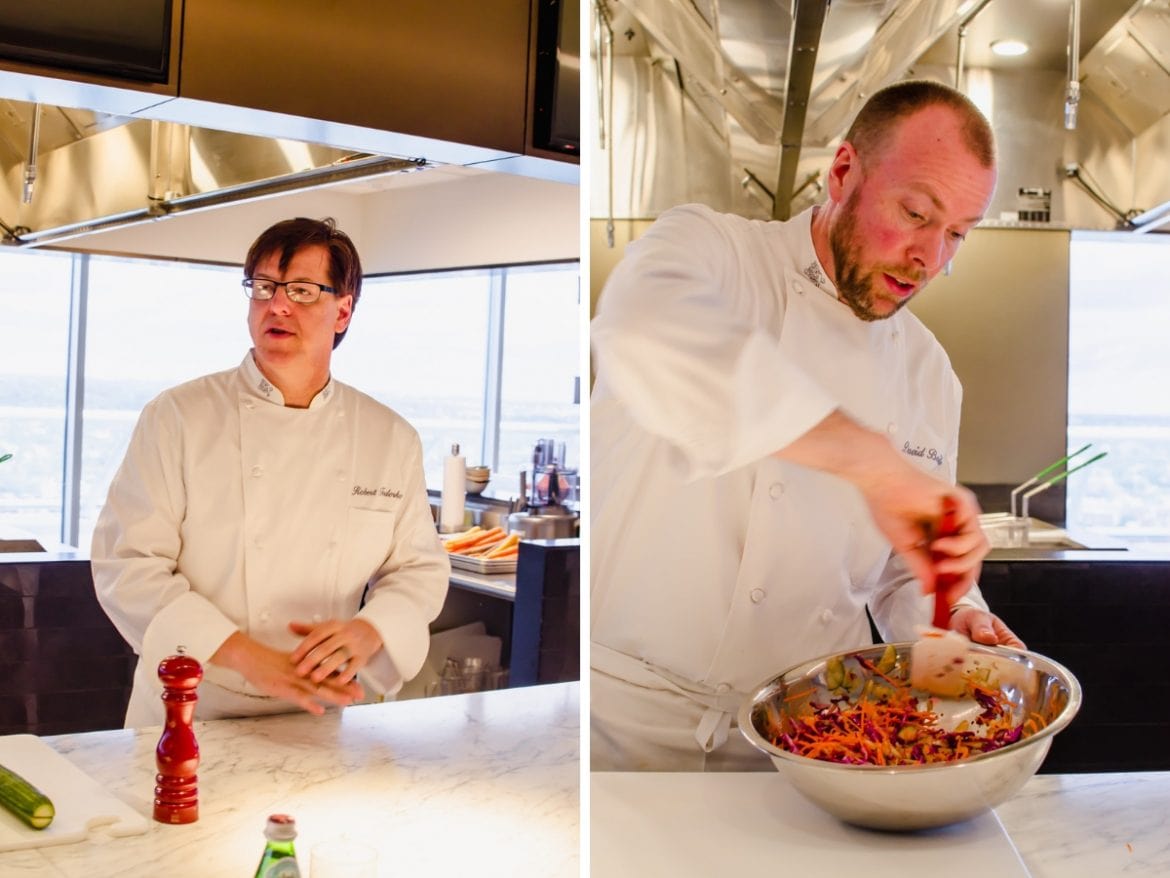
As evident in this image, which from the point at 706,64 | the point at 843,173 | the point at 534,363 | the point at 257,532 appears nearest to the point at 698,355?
the point at 843,173

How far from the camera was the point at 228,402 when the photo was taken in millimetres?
2475

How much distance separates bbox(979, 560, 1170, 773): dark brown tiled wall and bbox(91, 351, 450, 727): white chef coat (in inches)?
46.9

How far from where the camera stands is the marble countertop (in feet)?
4.85

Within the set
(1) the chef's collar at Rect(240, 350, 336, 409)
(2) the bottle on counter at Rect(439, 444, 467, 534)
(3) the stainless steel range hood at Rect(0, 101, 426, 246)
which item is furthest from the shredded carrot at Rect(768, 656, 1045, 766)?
(2) the bottle on counter at Rect(439, 444, 467, 534)

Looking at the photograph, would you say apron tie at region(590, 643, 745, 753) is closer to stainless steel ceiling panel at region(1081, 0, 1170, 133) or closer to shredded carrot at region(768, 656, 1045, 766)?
shredded carrot at region(768, 656, 1045, 766)

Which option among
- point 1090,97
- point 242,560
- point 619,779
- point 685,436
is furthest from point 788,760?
point 242,560

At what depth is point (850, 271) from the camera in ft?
4.75

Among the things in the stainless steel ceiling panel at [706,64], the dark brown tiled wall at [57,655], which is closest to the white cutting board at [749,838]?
the stainless steel ceiling panel at [706,64]

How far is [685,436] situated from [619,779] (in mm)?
445

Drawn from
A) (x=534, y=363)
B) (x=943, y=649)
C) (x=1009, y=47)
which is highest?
(x=1009, y=47)

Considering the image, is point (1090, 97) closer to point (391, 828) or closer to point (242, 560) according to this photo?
point (391, 828)

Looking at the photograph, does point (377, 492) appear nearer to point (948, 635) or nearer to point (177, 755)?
point (177, 755)

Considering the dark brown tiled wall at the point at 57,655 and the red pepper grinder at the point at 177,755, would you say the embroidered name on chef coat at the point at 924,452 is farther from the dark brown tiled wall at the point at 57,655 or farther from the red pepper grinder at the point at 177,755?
the dark brown tiled wall at the point at 57,655

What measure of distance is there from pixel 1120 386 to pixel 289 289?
1.66 m
